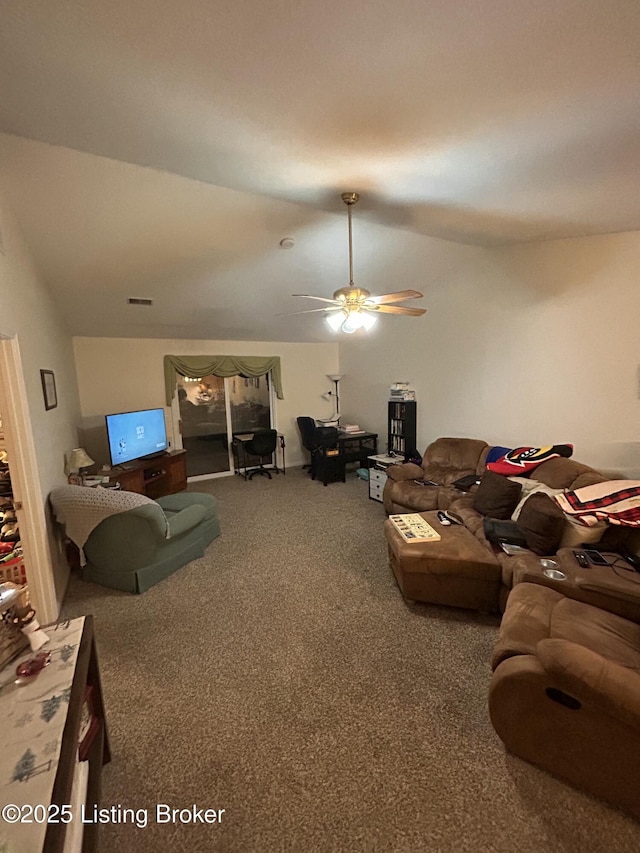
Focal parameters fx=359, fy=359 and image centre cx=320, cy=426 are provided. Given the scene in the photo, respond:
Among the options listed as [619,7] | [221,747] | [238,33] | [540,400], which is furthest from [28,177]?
[540,400]

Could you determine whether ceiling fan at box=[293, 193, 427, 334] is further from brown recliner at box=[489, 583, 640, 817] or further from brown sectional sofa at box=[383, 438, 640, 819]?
brown recliner at box=[489, 583, 640, 817]

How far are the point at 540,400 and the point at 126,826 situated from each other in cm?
416

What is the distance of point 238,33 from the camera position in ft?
3.89

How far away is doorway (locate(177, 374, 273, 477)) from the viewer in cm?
586

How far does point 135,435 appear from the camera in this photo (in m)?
4.56

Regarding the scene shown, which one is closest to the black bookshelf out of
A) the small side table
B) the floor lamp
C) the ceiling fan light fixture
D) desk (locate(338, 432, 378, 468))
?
the small side table

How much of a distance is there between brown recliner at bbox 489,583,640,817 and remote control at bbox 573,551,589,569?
1.60 feet

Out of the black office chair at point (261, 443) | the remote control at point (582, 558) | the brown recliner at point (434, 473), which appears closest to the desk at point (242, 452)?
the black office chair at point (261, 443)

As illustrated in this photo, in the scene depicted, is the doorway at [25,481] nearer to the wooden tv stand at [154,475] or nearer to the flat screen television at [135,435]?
the wooden tv stand at [154,475]

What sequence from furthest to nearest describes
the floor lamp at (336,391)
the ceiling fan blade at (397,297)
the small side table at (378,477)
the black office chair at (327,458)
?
the floor lamp at (336,391), the black office chair at (327,458), the small side table at (378,477), the ceiling fan blade at (397,297)

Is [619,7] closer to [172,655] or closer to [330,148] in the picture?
[330,148]

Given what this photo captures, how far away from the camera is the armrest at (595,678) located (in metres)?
1.22

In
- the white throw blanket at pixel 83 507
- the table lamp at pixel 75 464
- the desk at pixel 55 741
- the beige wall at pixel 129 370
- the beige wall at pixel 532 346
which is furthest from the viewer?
the beige wall at pixel 129 370

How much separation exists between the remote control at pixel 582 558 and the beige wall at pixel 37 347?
11.3 ft
